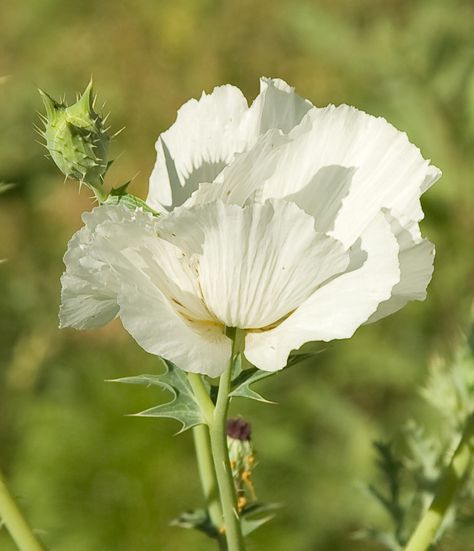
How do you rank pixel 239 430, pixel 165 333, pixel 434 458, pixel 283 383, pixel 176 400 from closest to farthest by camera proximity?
pixel 165 333
pixel 176 400
pixel 239 430
pixel 434 458
pixel 283 383

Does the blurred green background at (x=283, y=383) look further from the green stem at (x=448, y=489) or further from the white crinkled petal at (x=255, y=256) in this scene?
the white crinkled petal at (x=255, y=256)

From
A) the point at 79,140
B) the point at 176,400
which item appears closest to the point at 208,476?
the point at 176,400

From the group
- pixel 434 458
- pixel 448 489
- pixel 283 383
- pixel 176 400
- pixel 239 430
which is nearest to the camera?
pixel 176 400

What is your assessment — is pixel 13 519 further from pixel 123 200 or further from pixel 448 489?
pixel 448 489

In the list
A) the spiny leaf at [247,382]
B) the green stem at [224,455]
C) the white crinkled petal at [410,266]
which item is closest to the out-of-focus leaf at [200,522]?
the green stem at [224,455]

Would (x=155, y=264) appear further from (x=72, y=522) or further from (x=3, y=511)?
(x=72, y=522)

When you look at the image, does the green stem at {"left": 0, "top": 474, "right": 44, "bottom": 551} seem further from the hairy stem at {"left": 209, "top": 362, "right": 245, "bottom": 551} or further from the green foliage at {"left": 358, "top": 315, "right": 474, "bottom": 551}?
the green foliage at {"left": 358, "top": 315, "right": 474, "bottom": 551}

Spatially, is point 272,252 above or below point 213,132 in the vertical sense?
below
